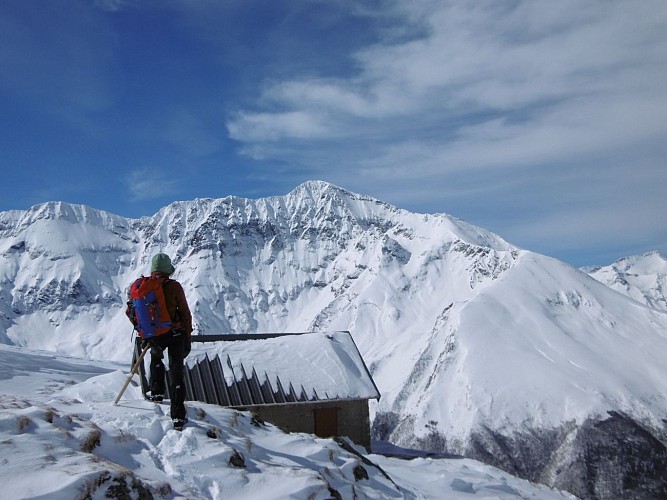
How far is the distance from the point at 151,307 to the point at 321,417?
15176 millimetres

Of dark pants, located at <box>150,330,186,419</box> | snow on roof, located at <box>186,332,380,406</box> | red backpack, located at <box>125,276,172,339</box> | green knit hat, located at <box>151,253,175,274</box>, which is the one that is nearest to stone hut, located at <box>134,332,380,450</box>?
snow on roof, located at <box>186,332,380,406</box>

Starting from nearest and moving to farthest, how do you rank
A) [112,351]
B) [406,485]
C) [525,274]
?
[406,485]
[525,274]
[112,351]

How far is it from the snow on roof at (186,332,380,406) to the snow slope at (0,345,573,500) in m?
10.5

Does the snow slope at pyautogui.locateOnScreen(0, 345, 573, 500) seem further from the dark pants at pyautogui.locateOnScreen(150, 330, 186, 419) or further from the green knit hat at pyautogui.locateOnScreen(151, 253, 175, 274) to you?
the green knit hat at pyautogui.locateOnScreen(151, 253, 175, 274)

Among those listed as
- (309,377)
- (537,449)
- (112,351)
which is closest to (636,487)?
(537,449)

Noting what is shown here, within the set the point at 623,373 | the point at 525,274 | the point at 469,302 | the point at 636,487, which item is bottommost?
the point at 636,487

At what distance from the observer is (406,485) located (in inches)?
396

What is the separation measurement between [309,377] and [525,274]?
304 feet

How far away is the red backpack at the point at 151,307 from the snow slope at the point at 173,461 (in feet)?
4.84

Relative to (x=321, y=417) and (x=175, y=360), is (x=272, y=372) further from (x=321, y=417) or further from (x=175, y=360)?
(x=175, y=360)

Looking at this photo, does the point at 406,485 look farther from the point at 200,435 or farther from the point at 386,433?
the point at 386,433

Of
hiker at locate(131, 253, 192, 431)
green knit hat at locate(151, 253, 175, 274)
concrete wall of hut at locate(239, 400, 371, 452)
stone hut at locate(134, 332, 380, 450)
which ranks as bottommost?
concrete wall of hut at locate(239, 400, 371, 452)

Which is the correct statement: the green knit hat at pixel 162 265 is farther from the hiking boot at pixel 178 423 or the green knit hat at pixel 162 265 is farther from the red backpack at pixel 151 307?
the hiking boot at pixel 178 423

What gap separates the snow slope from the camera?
5.78 meters
